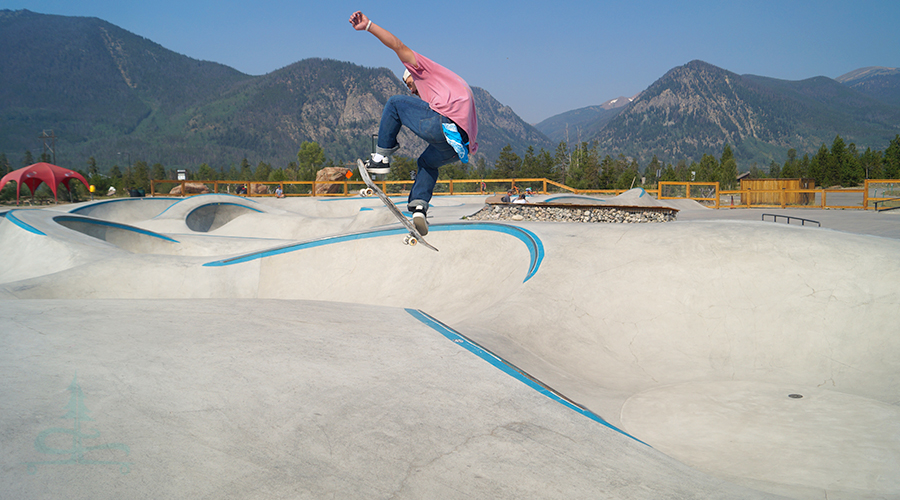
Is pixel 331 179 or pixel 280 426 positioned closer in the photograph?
pixel 280 426

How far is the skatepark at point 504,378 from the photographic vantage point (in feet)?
8.55

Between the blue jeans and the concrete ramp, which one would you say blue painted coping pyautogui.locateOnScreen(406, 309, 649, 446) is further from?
the blue jeans

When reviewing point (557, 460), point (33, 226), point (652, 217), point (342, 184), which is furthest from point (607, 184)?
point (557, 460)

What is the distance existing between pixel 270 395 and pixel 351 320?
2.60 metres

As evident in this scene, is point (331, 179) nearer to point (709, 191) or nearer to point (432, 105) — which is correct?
point (709, 191)

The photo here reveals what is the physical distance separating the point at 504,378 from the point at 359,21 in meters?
3.25

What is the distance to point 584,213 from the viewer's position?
17.8m

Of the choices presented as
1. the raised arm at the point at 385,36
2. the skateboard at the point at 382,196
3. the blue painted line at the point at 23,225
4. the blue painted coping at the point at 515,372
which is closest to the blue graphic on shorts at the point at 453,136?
the raised arm at the point at 385,36

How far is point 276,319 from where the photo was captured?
562 centimetres

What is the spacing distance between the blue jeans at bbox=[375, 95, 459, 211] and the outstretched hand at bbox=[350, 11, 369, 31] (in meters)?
0.62

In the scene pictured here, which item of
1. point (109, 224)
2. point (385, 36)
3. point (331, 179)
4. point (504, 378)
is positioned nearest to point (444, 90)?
point (385, 36)

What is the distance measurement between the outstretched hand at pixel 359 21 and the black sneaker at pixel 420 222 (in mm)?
2002

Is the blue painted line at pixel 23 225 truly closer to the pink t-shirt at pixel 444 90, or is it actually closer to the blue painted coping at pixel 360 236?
the blue painted coping at pixel 360 236

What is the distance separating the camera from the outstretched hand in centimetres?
422
